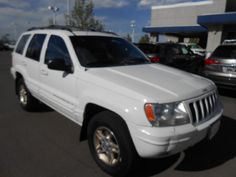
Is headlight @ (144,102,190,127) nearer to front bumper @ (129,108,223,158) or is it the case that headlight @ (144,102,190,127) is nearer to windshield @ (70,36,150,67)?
front bumper @ (129,108,223,158)

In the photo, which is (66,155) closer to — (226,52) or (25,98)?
(25,98)

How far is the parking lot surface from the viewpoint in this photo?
3107mm

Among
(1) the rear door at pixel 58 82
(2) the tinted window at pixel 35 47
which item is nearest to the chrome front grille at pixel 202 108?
(1) the rear door at pixel 58 82

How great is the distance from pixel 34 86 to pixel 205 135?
3340 mm

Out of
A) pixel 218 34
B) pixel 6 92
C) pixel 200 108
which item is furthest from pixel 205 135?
pixel 218 34

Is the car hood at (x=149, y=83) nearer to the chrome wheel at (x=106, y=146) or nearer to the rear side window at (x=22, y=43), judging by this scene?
the chrome wheel at (x=106, y=146)

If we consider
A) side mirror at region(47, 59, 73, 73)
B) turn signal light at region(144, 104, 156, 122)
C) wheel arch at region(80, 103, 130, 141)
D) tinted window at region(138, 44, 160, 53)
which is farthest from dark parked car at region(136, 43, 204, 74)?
turn signal light at region(144, 104, 156, 122)

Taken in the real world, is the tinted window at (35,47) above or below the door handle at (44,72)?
above

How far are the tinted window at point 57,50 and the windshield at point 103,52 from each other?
200mm

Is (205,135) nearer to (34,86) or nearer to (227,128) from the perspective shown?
(227,128)

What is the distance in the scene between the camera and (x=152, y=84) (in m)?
2.87

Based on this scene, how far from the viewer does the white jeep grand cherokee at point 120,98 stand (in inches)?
99.0

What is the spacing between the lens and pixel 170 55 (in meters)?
10.0

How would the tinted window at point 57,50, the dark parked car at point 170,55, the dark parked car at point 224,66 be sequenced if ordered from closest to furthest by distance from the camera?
the tinted window at point 57,50, the dark parked car at point 224,66, the dark parked car at point 170,55
